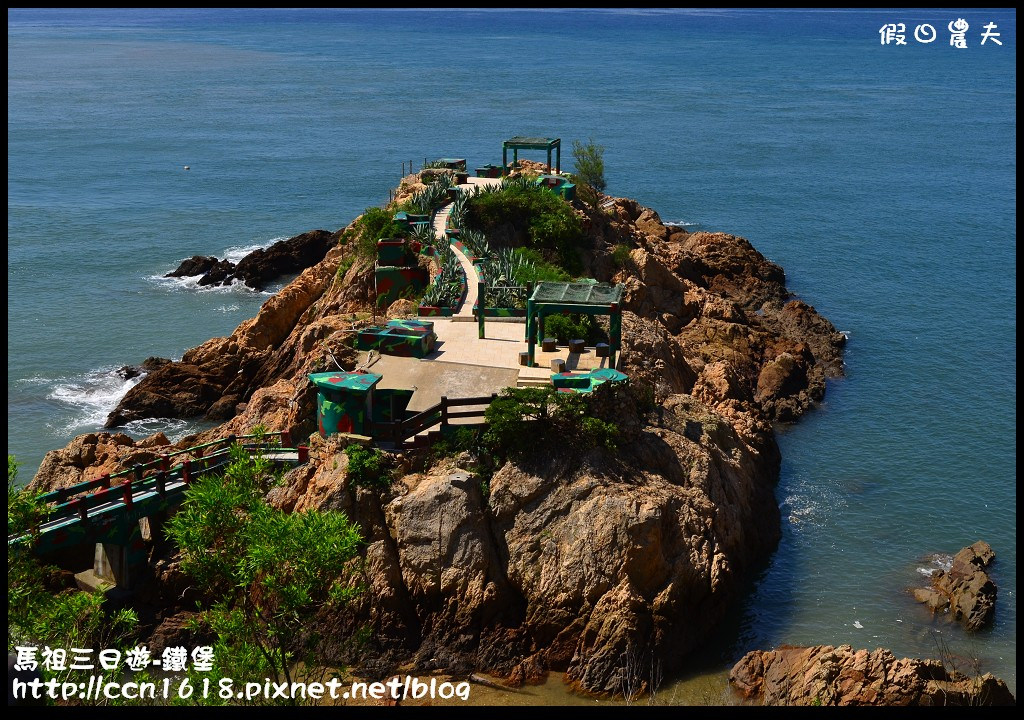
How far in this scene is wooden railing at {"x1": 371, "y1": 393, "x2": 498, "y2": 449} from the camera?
26.3 m

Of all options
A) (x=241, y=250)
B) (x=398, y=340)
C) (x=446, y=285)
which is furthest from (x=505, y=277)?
(x=241, y=250)

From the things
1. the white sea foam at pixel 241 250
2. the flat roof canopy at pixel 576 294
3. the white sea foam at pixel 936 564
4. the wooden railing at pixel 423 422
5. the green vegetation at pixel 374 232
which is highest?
the flat roof canopy at pixel 576 294

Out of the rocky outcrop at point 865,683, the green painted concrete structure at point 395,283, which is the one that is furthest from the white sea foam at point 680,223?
the rocky outcrop at point 865,683

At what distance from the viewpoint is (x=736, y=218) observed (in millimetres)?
75000

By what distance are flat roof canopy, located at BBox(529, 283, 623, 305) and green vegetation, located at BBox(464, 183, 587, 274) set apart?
11034 millimetres

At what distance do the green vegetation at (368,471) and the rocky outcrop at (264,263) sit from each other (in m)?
36.7

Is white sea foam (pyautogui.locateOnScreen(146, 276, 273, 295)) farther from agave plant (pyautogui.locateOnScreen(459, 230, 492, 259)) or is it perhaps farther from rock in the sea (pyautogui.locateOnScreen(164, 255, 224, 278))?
agave plant (pyautogui.locateOnScreen(459, 230, 492, 259))

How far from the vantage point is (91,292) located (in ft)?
199

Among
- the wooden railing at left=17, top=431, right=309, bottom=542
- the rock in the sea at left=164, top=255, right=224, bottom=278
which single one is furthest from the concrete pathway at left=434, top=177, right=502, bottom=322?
the rock in the sea at left=164, top=255, right=224, bottom=278

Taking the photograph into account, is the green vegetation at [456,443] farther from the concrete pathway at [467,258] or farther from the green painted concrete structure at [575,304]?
the concrete pathway at [467,258]

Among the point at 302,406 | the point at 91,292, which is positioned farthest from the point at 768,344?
the point at 91,292

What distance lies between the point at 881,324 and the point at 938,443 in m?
14.1

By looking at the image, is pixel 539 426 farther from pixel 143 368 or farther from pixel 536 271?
pixel 143 368

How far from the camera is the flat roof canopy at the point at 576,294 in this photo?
97.2ft
